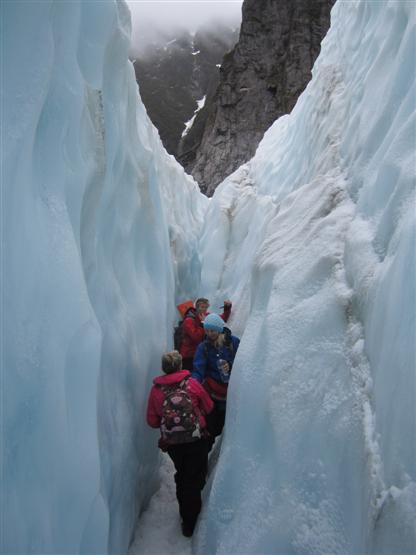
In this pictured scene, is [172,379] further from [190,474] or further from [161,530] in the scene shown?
[161,530]

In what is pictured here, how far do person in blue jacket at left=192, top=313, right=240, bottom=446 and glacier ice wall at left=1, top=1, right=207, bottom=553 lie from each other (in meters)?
0.44

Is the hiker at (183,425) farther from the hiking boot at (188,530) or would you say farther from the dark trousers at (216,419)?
the dark trousers at (216,419)

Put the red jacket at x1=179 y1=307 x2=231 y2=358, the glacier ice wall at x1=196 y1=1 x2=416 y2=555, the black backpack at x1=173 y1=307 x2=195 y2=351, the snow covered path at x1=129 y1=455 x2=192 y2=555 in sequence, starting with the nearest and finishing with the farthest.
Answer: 1. the glacier ice wall at x1=196 y1=1 x2=416 y2=555
2. the snow covered path at x1=129 y1=455 x2=192 y2=555
3. the red jacket at x1=179 y1=307 x2=231 y2=358
4. the black backpack at x1=173 y1=307 x2=195 y2=351

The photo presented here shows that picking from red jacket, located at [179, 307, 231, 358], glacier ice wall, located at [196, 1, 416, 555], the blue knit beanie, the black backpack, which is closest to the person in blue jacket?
the blue knit beanie

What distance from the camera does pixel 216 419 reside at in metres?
3.76

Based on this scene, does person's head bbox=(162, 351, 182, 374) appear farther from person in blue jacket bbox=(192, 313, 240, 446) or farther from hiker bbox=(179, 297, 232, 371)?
hiker bbox=(179, 297, 232, 371)

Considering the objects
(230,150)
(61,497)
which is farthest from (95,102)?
(230,150)

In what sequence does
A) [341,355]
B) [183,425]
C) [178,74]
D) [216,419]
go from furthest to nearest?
[178,74] < [216,419] < [183,425] < [341,355]

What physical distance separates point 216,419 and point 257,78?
30.5 meters

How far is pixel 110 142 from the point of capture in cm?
348

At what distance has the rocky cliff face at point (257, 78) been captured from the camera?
29.7m

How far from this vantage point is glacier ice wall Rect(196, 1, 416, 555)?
6.52 ft

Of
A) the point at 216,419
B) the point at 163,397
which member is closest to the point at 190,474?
the point at 163,397

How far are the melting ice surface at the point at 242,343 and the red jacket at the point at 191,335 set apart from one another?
→ 61cm
